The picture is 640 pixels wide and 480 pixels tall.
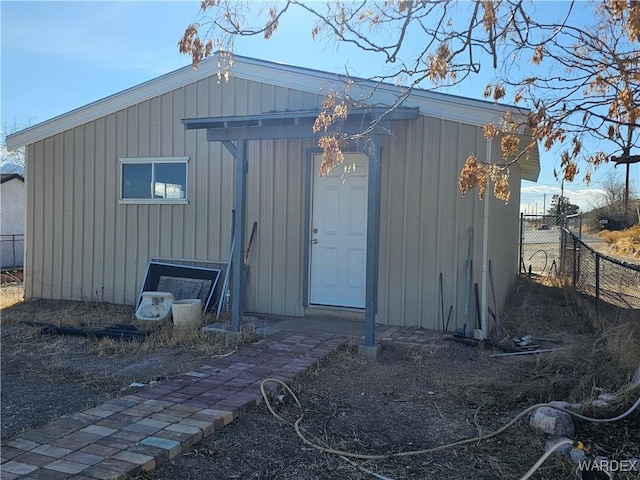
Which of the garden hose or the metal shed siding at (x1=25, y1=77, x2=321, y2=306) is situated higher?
the metal shed siding at (x1=25, y1=77, x2=321, y2=306)

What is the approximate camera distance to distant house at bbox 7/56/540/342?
597 centimetres

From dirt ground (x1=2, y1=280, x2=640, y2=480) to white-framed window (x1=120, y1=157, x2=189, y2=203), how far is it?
8.62ft

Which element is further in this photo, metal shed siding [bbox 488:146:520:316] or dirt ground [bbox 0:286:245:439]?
metal shed siding [bbox 488:146:520:316]

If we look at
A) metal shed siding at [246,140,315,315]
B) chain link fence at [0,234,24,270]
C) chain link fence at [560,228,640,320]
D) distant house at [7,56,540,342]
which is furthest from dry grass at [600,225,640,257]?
chain link fence at [0,234,24,270]

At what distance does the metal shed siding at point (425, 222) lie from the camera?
6.03 meters

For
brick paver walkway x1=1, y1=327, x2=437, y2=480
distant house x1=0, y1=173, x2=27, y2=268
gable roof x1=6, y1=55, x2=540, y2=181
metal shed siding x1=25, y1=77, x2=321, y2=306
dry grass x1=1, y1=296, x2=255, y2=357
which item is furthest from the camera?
distant house x1=0, y1=173, x2=27, y2=268

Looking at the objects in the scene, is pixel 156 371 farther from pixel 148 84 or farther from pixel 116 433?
pixel 148 84

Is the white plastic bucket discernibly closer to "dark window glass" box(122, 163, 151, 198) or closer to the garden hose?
"dark window glass" box(122, 163, 151, 198)

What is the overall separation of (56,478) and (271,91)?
18.5ft

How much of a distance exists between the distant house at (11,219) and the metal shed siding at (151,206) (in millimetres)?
7020

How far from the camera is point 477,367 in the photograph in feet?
16.0

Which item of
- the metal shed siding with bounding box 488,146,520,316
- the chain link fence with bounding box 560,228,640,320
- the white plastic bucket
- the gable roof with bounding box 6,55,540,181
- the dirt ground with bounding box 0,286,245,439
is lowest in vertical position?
the dirt ground with bounding box 0,286,245,439

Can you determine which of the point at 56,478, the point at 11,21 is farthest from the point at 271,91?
the point at 56,478

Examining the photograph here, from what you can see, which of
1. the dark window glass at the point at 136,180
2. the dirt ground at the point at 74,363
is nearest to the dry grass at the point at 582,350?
the dirt ground at the point at 74,363
